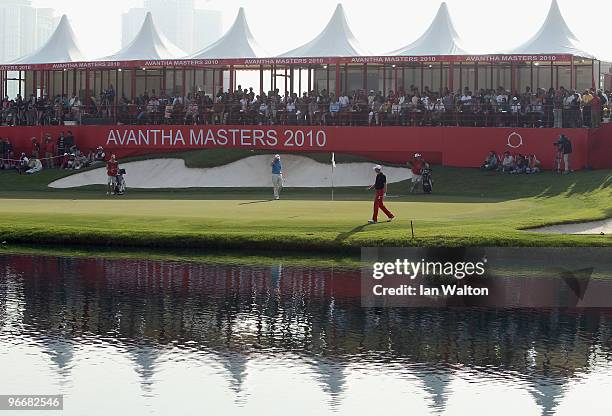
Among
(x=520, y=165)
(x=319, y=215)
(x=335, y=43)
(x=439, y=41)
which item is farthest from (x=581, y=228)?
(x=335, y=43)

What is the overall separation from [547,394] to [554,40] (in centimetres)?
3677

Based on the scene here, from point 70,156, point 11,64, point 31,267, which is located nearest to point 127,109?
point 70,156

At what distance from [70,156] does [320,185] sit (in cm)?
1280

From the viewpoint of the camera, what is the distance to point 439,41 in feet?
180

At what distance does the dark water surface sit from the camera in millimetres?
17922

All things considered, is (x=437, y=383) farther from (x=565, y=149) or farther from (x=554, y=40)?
(x=554, y=40)

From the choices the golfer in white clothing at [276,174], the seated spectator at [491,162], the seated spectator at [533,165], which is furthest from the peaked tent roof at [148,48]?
the seated spectator at [533,165]

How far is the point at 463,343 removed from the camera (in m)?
21.2

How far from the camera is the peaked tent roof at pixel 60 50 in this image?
63281 millimetres

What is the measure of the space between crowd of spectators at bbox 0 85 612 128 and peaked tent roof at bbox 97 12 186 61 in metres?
2.77

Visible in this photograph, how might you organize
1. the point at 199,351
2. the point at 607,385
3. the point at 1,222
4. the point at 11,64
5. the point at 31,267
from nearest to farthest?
the point at 607,385, the point at 199,351, the point at 31,267, the point at 1,222, the point at 11,64

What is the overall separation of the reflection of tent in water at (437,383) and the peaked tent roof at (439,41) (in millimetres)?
35411

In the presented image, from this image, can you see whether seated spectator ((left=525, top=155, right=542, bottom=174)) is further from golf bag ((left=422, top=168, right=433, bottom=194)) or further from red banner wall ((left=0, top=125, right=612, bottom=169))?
golf bag ((left=422, top=168, right=433, bottom=194))

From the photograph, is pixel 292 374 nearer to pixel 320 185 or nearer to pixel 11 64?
pixel 320 185
